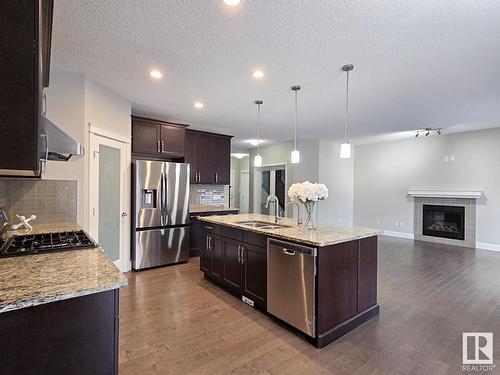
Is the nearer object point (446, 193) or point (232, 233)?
point (232, 233)

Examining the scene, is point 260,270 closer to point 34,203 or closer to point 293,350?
point 293,350

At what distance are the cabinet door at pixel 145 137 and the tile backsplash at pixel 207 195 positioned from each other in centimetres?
146

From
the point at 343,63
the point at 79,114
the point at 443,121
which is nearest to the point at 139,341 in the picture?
the point at 79,114

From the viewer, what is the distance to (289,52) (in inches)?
96.7

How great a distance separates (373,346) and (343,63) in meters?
2.62

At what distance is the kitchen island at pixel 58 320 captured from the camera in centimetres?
97

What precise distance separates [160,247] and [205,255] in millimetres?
987

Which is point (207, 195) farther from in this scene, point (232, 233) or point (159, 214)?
point (232, 233)

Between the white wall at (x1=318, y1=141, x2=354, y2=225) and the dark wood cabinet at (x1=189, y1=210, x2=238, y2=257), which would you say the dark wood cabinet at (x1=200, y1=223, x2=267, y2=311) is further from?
the white wall at (x1=318, y1=141, x2=354, y2=225)

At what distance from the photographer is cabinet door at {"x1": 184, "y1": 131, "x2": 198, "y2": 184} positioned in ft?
18.2

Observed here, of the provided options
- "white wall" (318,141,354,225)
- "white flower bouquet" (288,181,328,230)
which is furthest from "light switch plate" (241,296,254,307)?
"white wall" (318,141,354,225)

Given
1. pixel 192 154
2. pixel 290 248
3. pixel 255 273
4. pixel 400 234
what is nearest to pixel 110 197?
pixel 192 154

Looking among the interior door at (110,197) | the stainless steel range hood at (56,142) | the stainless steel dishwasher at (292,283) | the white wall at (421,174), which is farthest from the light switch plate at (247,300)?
the white wall at (421,174)

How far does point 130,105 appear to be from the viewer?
157 inches
